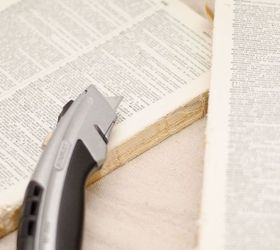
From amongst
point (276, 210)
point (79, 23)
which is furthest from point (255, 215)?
point (79, 23)

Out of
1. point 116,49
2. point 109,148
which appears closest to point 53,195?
point 109,148

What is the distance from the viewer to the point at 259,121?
44cm

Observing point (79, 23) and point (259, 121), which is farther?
point (79, 23)

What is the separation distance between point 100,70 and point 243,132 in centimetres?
14

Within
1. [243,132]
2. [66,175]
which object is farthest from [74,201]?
[243,132]

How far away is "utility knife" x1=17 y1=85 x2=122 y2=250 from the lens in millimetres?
364

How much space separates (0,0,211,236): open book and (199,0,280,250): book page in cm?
3

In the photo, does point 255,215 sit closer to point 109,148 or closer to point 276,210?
point 276,210

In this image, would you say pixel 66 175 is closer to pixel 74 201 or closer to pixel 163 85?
pixel 74 201

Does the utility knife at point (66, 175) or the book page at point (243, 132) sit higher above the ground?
the utility knife at point (66, 175)

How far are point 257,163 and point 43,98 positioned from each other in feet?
0.62

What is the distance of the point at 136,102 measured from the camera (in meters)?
0.47

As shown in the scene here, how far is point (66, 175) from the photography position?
390 mm

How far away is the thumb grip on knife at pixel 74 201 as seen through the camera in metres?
0.37
